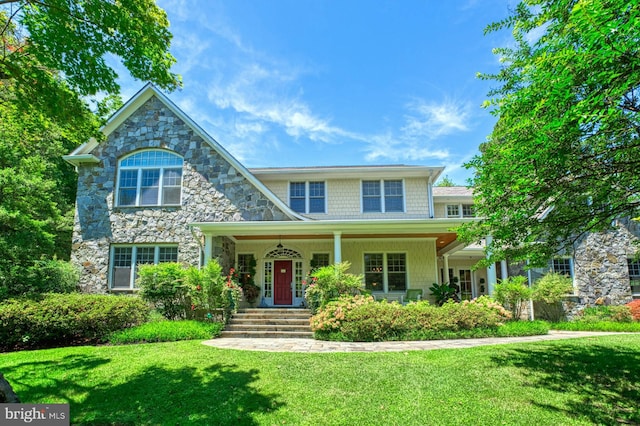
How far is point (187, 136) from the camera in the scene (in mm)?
12711

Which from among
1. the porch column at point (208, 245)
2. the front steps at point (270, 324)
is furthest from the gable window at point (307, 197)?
the front steps at point (270, 324)

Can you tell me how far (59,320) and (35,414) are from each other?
5.42 meters

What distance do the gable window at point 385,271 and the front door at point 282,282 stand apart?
119 inches

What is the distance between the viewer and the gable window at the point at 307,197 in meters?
14.2

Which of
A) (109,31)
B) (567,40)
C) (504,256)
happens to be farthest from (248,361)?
(567,40)

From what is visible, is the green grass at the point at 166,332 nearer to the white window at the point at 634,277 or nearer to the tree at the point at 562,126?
the tree at the point at 562,126

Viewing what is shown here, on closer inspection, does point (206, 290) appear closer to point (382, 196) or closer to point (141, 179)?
point (141, 179)

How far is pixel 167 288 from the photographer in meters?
10.3

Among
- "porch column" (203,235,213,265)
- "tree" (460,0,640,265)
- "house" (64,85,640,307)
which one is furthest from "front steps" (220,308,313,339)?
"tree" (460,0,640,265)

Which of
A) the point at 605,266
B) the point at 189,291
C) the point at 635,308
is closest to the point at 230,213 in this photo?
the point at 189,291

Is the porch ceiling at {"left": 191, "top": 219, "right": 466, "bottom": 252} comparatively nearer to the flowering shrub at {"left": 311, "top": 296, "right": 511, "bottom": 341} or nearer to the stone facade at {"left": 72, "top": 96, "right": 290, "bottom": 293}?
the stone facade at {"left": 72, "top": 96, "right": 290, "bottom": 293}

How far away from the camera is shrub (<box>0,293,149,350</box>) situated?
25.9 ft

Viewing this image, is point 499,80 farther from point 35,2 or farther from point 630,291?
point 630,291

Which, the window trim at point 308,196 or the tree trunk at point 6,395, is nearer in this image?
the tree trunk at point 6,395
